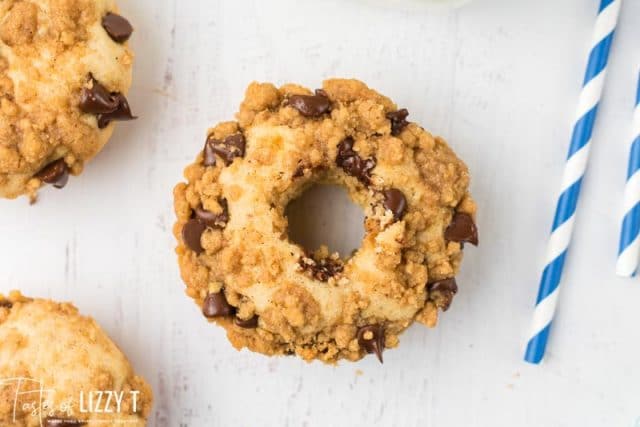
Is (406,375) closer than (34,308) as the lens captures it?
No

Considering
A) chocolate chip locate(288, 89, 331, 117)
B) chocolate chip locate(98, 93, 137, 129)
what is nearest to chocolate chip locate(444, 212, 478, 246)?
chocolate chip locate(288, 89, 331, 117)

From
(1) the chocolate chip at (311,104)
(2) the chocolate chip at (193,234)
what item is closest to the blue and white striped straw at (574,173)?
(1) the chocolate chip at (311,104)

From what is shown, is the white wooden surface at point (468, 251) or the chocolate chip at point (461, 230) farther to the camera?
the white wooden surface at point (468, 251)

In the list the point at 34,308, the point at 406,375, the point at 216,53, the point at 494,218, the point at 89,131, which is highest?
the point at 216,53

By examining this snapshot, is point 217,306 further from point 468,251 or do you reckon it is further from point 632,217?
point 632,217

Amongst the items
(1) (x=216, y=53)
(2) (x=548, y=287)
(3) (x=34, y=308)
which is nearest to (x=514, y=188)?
(2) (x=548, y=287)

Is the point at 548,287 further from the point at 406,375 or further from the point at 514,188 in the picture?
the point at 406,375

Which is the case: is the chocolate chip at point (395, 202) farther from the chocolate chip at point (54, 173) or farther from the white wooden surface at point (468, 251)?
the chocolate chip at point (54, 173)
